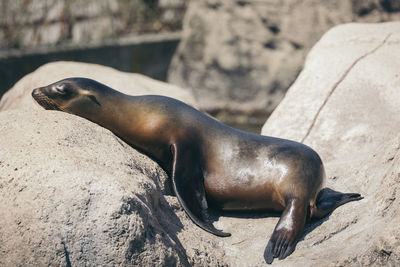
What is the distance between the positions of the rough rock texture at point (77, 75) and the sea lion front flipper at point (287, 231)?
7.99ft

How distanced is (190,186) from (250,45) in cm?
643

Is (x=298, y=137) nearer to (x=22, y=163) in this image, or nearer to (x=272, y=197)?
(x=272, y=197)

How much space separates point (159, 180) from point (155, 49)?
251 inches

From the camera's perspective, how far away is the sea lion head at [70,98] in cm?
423

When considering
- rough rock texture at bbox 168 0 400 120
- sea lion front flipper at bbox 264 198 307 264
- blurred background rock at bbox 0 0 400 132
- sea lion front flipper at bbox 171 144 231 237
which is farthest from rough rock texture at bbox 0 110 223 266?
rough rock texture at bbox 168 0 400 120

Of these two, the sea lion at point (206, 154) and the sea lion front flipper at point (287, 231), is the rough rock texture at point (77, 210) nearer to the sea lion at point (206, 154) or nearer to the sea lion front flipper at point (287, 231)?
the sea lion front flipper at point (287, 231)

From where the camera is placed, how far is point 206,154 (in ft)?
13.9

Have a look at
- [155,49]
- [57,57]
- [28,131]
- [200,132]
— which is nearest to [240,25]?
[155,49]

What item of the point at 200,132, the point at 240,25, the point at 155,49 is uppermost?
the point at 200,132

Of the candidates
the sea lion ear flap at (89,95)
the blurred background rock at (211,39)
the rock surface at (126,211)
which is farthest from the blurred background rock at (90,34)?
the rock surface at (126,211)

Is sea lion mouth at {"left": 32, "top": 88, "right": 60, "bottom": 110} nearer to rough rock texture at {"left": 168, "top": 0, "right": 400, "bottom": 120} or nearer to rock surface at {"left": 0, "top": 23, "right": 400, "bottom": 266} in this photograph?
rock surface at {"left": 0, "top": 23, "right": 400, "bottom": 266}

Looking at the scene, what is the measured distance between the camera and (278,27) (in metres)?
9.78

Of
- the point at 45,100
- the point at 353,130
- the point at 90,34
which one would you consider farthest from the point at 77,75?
the point at 90,34

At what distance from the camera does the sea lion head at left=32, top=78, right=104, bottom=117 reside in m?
4.23
